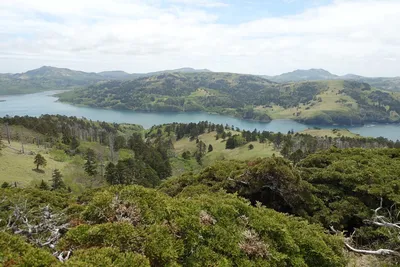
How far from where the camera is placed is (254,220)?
43.0 ft

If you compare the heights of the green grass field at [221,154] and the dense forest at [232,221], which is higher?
the dense forest at [232,221]

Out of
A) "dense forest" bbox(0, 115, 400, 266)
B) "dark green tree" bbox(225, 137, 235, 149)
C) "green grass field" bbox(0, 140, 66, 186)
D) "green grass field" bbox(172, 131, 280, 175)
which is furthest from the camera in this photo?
"dark green tree" bbox(225, 137, 235, 149)

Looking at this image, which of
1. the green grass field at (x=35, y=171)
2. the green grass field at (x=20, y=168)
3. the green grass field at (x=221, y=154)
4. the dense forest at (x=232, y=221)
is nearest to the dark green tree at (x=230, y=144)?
the green grass field at (x=221, y=154)

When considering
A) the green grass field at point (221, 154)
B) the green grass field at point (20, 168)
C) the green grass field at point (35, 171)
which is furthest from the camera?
the green grass field at point (221, 154)

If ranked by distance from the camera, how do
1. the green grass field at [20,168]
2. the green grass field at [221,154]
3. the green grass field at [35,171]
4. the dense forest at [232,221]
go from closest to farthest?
the dense forest at [232,221] → the green grass field at [20,168] → the green grass field at [35,171] → the green grass field at [221,154]

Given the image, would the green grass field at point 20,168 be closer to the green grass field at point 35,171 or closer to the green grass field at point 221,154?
the green grass field at point 35,171

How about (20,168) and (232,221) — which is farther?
(20,168)

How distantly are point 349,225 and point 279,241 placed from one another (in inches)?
545

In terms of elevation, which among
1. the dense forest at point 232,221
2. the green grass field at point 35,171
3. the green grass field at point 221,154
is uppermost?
the dense forest at point 232,221

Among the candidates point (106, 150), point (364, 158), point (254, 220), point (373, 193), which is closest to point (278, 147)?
point (106, 150)

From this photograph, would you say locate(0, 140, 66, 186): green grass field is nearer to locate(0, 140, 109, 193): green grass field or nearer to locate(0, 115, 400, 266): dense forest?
locate(0, 140, 109, 193): green grass field

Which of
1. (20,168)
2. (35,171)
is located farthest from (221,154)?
(20,168)

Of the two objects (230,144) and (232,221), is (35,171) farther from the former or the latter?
(230,144)

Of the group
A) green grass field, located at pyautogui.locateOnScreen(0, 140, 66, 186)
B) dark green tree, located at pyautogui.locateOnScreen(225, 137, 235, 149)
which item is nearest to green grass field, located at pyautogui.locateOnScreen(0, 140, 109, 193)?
green grass field, located at pyautogui.locateOnScreen(0, 140, 66, 186)
